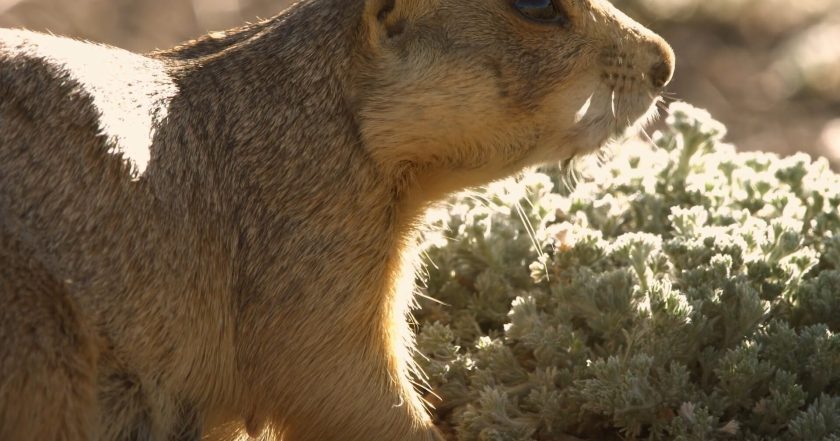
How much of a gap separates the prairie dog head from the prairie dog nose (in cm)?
9

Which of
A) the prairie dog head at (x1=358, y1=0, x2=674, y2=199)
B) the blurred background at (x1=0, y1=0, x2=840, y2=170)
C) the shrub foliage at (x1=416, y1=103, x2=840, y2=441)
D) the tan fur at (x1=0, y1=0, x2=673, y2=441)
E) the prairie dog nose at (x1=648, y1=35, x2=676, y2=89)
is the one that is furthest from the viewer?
the blurred background at (x1=0, y1=0, x2=840, y2=170)

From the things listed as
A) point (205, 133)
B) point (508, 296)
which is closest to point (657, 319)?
point (508, 296)

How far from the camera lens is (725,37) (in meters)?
8.52

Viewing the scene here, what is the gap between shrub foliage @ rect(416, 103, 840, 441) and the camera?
13.2ft

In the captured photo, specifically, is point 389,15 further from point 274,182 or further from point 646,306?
point 646,306

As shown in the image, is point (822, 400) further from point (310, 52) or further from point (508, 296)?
point (310, 52)

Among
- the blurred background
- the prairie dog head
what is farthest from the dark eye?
the blurred background

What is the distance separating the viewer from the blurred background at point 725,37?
7.77m

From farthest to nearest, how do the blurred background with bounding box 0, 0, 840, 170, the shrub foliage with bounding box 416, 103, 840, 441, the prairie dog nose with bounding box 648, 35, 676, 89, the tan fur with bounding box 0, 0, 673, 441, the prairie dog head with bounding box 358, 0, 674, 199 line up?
the blurred background with bounding box 0, 0, 840, 170 → the prairie dog nose with bounding box 648, 35, 676, 89 → the shrub foliage with bounding box 416, 103, 840, 441 → the prairie dog head with bounding box 358, 0, 674, 199 → the tan fur with bounding box 0, 0, 673, 441

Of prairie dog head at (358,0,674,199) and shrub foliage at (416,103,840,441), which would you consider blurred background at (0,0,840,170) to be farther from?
prairie dog head at (358,0,674,199)

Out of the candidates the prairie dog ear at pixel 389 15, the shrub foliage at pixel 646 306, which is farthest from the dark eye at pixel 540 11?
the shrub foliage at pixel 646 306

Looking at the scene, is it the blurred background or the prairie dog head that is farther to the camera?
the blurred background

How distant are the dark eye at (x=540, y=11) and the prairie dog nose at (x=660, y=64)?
0.35 meters

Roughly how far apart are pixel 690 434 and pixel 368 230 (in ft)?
3.80
